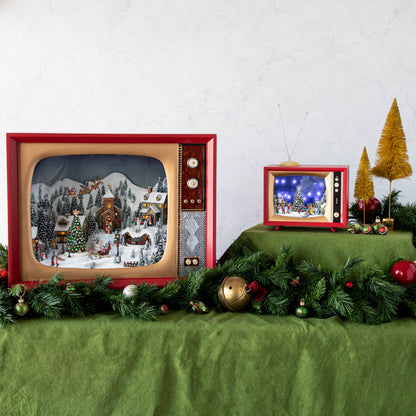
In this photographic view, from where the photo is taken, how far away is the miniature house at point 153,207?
0.91m

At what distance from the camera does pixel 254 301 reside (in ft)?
2.80

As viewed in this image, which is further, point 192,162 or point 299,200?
point 299,200

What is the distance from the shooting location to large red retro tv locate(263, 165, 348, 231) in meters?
1.00

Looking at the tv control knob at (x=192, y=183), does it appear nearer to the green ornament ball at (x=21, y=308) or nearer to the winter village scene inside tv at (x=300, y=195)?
the winter village scene inside tv at (x=300, y=195)

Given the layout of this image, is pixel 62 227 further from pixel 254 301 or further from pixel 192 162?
pixel 254 301

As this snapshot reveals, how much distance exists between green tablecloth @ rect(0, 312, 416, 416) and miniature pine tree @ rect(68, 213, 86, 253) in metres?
0.20

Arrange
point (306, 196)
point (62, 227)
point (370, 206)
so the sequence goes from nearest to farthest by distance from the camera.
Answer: point (62, 227), point (306, 196), point (370, 206)

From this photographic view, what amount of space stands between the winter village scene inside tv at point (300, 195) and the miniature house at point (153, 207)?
1.08ft

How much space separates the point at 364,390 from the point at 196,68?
1.28 meters

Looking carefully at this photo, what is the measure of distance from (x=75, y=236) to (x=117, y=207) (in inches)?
4.9

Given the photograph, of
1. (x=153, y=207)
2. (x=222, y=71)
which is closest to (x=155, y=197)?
(x=153, y=207)

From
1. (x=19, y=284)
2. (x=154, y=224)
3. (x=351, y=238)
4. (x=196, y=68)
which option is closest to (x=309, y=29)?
(x=196, y=68)

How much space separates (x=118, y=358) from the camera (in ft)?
2.52

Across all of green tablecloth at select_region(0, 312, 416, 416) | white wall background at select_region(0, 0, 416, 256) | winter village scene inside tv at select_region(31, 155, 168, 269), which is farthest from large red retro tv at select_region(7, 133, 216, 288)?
white wall background at select_region(0, 0, 416, 256)
